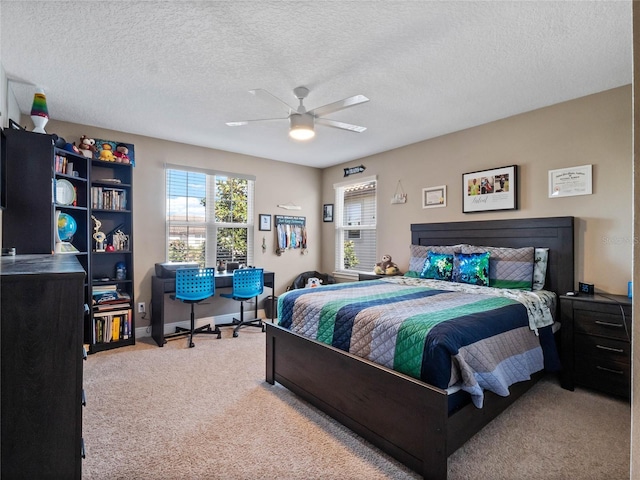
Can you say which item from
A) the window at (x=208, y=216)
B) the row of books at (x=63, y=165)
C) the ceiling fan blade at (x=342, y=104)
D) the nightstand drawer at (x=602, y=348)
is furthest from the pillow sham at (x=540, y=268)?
the row of books at (x=63, y=165)

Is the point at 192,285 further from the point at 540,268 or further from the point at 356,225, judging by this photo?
the point at 540,268

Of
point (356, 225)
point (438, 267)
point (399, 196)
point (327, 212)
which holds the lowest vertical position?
point (438, 267)

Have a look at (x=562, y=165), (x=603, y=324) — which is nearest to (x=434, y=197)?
(x=562, y=165)

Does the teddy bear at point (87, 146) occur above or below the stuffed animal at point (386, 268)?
above

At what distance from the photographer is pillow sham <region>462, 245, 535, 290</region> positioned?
3033 millimetres

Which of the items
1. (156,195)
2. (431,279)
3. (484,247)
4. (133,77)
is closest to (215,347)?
(156,195)

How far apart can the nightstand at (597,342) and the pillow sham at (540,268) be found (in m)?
0.30

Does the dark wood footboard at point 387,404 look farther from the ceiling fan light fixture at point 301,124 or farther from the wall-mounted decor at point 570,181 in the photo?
the wall-mounted decor at point 570,181

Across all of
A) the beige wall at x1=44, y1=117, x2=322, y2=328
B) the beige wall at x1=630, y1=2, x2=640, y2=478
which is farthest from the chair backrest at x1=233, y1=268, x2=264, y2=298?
the beige wall at x1=630, y1=2, x2=640, y2=478

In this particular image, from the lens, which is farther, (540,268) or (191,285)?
(191,285)

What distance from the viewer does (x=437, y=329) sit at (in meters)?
1.79

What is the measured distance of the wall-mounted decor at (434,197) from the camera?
13.3 ft

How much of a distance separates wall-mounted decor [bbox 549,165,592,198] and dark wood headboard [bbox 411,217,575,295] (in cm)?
25

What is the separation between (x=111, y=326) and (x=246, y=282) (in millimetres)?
1540
